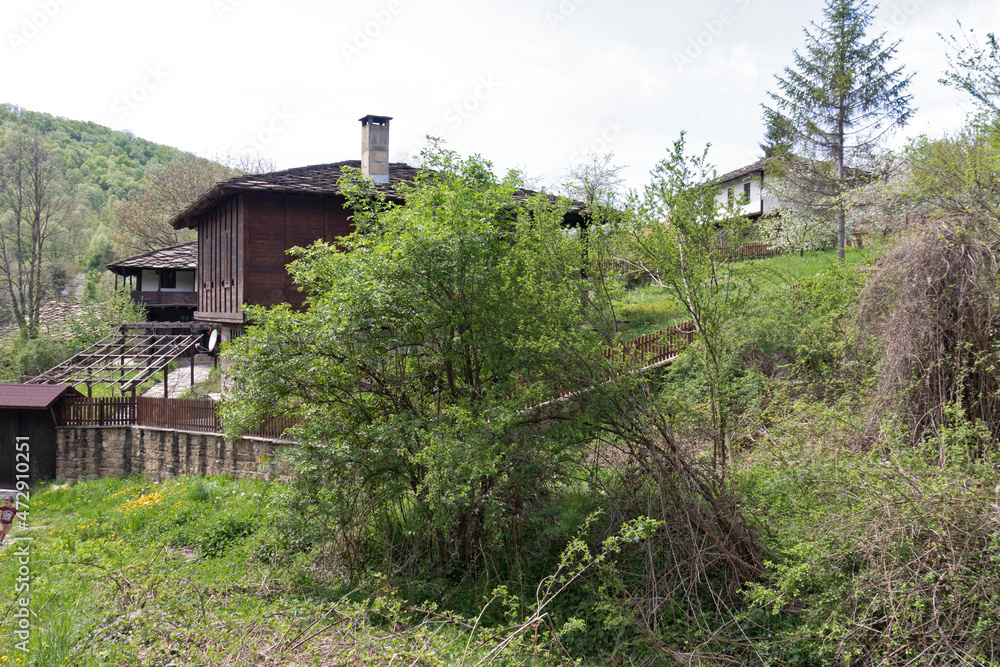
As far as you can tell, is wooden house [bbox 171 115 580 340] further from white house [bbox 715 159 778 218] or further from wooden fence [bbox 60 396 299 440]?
white house [bbox 715 159 778 218]

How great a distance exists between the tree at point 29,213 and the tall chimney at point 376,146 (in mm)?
19972

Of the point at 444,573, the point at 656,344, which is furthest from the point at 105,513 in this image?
the point at 656,344

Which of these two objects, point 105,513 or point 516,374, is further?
point 105,513

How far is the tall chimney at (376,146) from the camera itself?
1655 centimetres

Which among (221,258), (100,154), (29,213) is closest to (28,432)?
(221,258)

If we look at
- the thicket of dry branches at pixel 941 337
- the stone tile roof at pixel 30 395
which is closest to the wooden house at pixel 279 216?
the stone tile roof at pixel 30 395

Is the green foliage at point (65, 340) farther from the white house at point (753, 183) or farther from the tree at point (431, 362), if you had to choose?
the white house at point (753, 183)

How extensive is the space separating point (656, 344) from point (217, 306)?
12944mm

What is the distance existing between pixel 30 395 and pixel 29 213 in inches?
789

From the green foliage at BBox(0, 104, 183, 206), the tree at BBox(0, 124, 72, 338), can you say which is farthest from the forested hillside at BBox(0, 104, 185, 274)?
the tree at BBox(0, 124, 72, 338)

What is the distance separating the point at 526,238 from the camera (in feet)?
23.2

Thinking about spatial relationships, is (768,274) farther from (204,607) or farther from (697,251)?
(204,607)

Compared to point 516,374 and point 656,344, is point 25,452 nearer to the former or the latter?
point 516,374

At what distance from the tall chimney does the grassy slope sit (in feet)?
30.8
